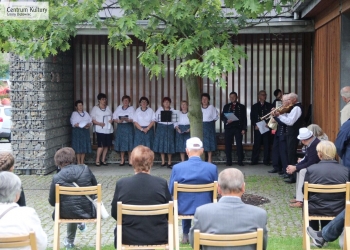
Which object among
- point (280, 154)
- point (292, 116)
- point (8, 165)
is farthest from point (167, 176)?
point (8, 165)

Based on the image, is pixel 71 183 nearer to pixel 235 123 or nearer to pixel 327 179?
pixel 327 179

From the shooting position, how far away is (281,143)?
47.9 ft

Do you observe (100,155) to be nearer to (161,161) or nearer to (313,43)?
(161,161)

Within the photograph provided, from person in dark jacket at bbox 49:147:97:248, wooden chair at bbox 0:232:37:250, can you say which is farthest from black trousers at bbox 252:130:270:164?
wooden chair at bbox 0:232:37:250

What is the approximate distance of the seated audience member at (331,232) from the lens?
7635 mm

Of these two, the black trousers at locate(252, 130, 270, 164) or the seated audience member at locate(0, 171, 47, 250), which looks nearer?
the seated audience member at locate(0, 171, 47, 250)

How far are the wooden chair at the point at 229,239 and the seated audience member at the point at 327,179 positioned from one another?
10.2ft

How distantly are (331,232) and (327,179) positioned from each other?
0.75 metres

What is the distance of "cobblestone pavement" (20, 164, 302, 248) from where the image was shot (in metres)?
9.73

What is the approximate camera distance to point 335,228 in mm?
7688

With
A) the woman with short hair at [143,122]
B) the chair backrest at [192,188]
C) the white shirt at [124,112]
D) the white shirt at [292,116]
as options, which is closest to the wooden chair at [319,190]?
the chair backrest at [192,188]

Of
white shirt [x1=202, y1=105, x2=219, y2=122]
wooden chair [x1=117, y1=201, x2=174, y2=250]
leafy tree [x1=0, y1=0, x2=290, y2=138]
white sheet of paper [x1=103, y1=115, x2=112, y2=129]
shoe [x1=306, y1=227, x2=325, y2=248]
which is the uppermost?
leafy tree [x1=0, y1=0, x2=290, y2=138]

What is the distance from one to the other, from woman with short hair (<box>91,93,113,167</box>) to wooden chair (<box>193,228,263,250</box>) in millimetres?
12321

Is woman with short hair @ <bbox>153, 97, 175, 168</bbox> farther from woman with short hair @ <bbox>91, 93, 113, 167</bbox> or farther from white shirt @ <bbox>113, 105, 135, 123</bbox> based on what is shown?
woman with short hair @ <bbox>91, 93, 113, 167</bbox>
